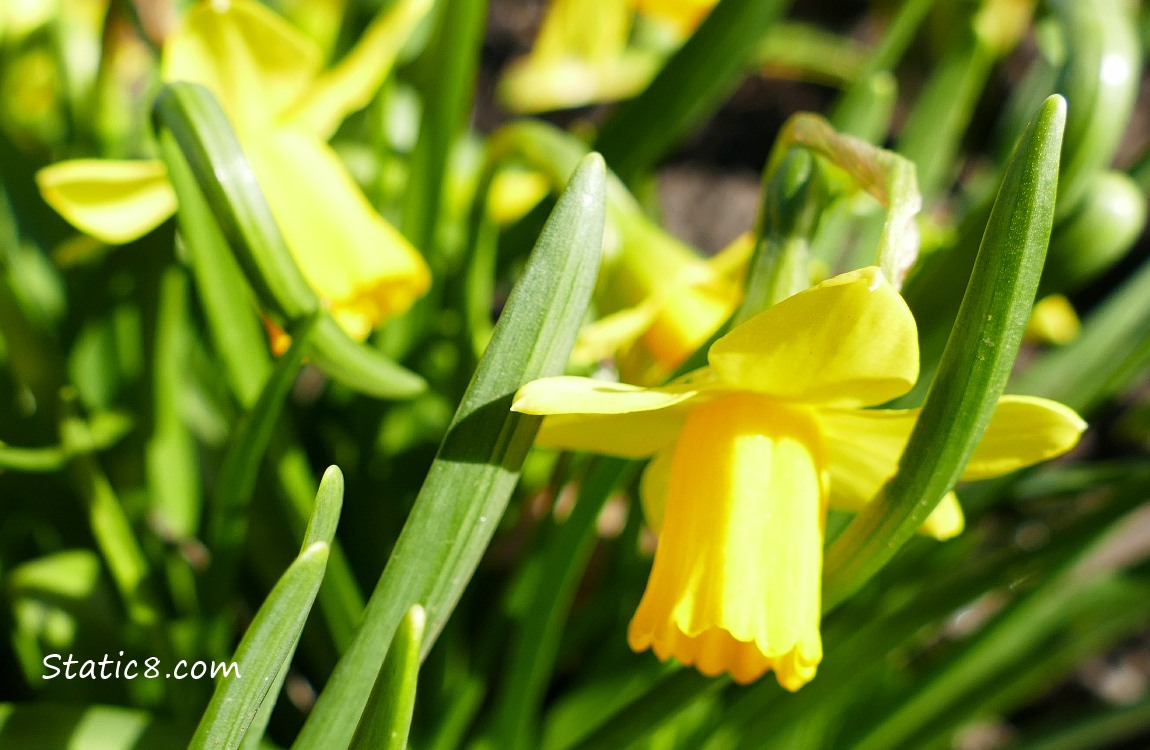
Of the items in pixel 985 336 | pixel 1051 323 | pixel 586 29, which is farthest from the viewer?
pixel 586 29

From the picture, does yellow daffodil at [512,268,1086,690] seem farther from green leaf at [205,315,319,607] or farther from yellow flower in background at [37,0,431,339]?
yellow flower in background at [37,0,431,339]

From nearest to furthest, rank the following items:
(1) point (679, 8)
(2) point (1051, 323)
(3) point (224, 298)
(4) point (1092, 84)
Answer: (4) point (1092, 84)
(3) point (224, 298)
(2) point (1051, 323)
(1) point (679, 8)

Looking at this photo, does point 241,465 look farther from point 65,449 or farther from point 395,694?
point 395,694

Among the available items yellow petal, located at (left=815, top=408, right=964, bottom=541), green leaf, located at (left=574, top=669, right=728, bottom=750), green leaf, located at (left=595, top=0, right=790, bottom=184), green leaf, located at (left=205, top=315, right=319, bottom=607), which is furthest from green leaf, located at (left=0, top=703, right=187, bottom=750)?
green leaf, located at (left=595, top=0, right=790, bottom=184)

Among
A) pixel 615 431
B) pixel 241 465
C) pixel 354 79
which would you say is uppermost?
pixel 354 79

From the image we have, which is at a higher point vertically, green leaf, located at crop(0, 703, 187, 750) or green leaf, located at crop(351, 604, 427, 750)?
green leaf, located at crop(351, 604, 427, 750)

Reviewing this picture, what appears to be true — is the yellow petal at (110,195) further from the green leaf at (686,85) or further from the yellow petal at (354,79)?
the green leaf at (686,85)

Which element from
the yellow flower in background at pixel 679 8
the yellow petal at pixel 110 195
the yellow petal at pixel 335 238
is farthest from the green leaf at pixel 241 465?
the yellow flower in background at pixel 679 8

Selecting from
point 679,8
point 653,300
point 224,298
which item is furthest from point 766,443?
point 679,8
